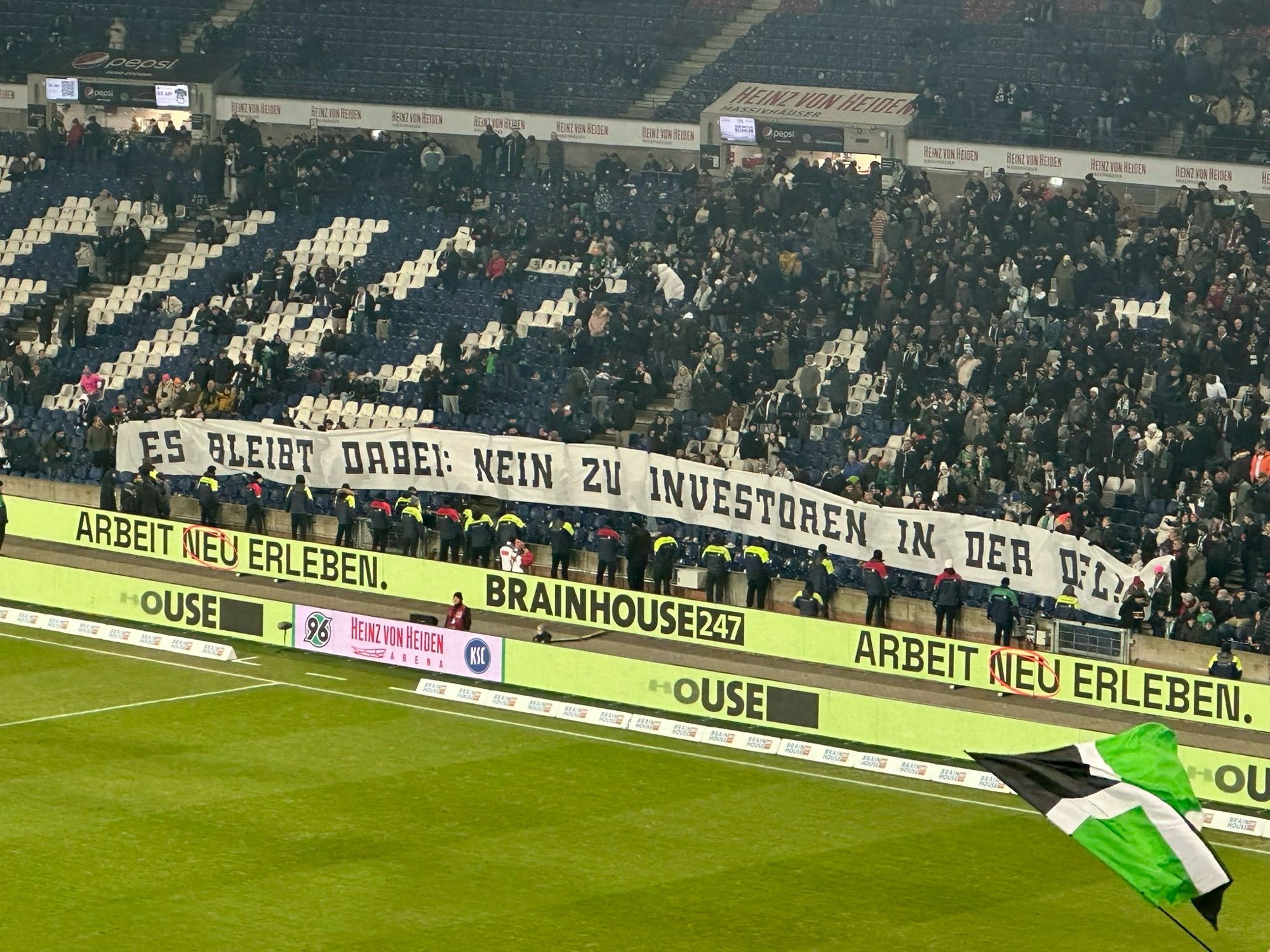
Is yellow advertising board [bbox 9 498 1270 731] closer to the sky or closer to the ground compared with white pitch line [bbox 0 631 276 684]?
closer to the sky

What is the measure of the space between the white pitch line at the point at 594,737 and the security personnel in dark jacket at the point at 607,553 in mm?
4921

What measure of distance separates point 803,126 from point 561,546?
1525 centimetres

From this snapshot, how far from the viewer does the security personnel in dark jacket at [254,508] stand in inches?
1593

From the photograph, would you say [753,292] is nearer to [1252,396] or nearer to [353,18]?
[1252,396]

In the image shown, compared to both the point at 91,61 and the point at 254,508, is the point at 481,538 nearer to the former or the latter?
the point at 254,508

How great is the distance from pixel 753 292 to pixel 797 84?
31.3 feet

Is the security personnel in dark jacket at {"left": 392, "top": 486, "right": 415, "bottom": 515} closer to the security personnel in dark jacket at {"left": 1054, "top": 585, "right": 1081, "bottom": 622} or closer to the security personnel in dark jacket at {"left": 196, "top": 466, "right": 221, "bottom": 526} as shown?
the security personnel in dark jacket at {"left": 196, "top": 466, "right": 221, "bottom": 526}

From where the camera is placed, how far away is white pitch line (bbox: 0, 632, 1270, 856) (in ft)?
91.6

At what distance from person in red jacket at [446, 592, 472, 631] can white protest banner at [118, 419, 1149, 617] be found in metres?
5.10

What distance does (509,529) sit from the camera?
125 feet

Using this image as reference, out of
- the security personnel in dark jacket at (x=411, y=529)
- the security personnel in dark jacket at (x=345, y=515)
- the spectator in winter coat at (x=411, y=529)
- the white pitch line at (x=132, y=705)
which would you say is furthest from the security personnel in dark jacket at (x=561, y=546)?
the white pitch line at (x=132, y=705)

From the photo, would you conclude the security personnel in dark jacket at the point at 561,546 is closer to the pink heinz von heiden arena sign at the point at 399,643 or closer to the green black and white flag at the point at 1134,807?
the pink heinz von heiden arena sign at the point at 399,643

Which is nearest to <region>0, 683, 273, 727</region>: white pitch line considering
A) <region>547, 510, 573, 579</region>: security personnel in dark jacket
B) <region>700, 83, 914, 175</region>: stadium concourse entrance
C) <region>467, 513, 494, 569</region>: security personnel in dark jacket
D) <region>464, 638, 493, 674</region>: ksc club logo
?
<region>464, 638, 493, 674</region>: ksc club logo

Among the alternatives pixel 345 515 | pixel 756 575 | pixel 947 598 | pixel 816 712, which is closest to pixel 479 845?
pixel 816 712
